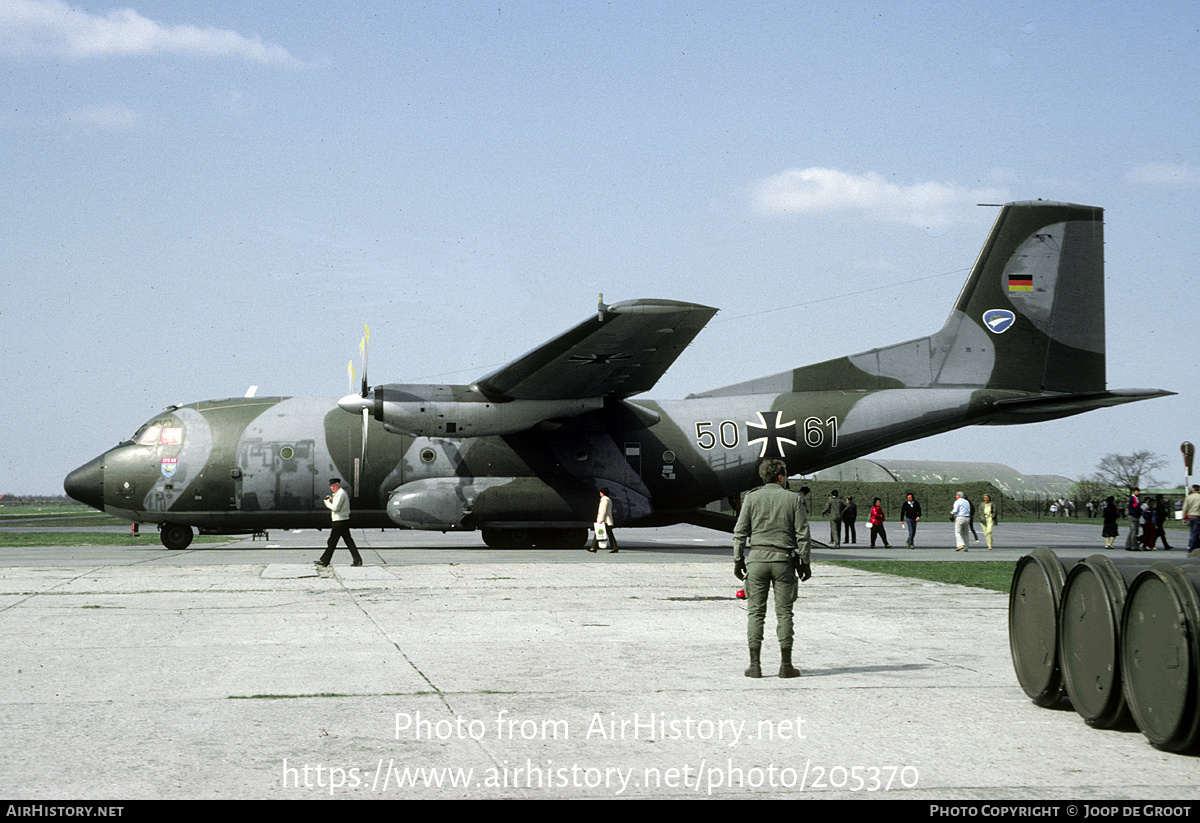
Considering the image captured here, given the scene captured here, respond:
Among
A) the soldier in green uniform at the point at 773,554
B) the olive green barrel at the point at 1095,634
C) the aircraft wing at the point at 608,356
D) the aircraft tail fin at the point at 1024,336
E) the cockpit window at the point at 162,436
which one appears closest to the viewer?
the olive green barrel at the point at 1095,634

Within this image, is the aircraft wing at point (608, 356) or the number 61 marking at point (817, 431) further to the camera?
the number 61 marking at point (817, 431)

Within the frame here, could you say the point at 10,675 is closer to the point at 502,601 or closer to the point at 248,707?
the point at 248,707

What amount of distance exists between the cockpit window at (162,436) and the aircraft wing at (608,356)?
7.04 meters

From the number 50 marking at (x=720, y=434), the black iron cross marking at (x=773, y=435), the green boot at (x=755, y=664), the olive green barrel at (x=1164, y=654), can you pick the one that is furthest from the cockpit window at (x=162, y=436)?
the olive green barrel at (x=1164, y=654)

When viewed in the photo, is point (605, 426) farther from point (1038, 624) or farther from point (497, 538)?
point (1038, 624)

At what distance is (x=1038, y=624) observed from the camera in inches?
278

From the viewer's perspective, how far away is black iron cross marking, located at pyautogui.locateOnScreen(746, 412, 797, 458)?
79.6ft

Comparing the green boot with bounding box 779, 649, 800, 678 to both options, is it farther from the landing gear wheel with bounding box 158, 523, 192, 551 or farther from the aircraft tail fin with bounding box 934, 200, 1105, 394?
the landing gear wheel with bounding box 158, 523, 192, 551

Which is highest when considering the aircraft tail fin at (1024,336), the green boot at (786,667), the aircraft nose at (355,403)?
the aircraft tail fin at (1024,336)

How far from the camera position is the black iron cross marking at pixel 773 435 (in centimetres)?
2427

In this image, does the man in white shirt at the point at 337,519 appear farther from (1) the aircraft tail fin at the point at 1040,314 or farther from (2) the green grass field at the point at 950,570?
(1) the aircraft tail fin at the point at 1040,314

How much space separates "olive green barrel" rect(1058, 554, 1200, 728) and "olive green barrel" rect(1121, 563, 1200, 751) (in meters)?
0.10

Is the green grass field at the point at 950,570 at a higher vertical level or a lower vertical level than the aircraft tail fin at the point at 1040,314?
lower

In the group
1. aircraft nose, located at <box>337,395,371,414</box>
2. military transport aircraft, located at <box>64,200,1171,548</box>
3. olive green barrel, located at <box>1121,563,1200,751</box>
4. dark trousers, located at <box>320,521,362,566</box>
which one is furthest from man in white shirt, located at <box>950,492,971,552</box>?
olive green barrel, located at <box>1121,563,1200,751</box>
